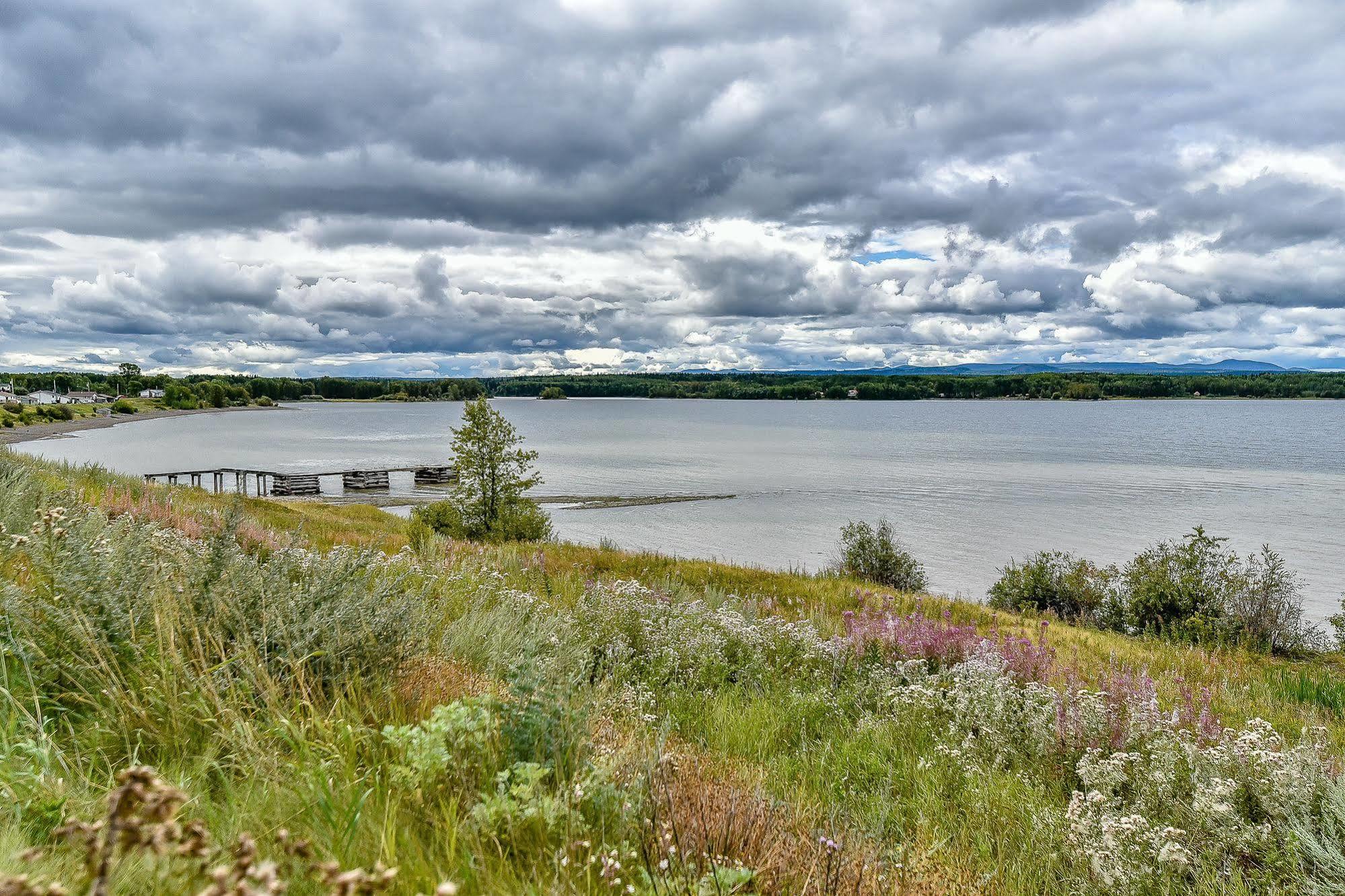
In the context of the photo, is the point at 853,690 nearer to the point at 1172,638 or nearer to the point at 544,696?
the point at 544,696

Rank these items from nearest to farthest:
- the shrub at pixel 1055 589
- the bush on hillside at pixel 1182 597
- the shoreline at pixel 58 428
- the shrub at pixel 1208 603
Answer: the shrub at pixel 1208 603
the bush on hillside at pixel 1182 597
the shrub at pixel 1055 589
the shoreline at pixel 58 428

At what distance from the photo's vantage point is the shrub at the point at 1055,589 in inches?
894

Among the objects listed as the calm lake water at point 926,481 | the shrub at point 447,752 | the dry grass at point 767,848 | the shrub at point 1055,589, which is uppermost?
the shrub at point 447,752

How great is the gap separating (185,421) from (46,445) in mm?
107974

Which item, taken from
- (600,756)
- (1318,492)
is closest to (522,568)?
(600,756)

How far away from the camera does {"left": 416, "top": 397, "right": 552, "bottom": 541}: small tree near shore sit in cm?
3145

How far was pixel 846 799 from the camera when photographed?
13.7 feet

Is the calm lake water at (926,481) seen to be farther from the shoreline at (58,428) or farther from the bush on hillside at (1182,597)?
Result: the bush on hillside at (1182,597)

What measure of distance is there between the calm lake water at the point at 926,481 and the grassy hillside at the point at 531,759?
83.7 feet

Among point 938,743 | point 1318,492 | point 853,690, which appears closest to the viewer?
point 938,743

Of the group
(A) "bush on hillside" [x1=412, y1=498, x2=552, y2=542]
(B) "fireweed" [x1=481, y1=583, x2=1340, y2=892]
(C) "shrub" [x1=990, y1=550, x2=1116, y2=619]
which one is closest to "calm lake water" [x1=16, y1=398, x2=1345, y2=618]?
(C) "shrub" [x1=990, y1=550, x2=1116, y2=619]

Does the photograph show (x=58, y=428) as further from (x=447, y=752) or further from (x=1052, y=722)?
(x=1052, y=722)

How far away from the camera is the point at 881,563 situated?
27.5m

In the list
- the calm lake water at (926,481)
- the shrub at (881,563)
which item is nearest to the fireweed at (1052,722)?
the shrub at (881,563)
